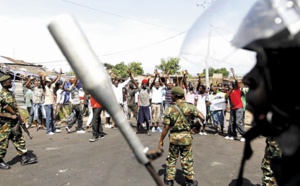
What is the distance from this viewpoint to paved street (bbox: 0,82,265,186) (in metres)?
5.05

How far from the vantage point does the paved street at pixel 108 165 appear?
5.05 metres

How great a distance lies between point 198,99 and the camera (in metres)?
9.71

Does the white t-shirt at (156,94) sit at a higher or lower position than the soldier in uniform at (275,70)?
lower

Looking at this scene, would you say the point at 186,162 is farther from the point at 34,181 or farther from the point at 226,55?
the point at 226,55

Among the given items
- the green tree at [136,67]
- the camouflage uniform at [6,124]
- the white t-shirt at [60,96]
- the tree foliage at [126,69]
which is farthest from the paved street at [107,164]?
the green tree at [136,67]

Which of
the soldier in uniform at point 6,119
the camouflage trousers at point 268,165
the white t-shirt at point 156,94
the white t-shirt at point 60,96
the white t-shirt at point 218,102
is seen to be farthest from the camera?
the white t-shirt at point 60,96

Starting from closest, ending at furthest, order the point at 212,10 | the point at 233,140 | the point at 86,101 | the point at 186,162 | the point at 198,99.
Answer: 1. the point at 212,10
2. the point at 186,162
3. the point at 233,140
4. the point at 198,99
5. the point at 86,101

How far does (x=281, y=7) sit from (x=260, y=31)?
0.11m

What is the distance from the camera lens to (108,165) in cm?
592

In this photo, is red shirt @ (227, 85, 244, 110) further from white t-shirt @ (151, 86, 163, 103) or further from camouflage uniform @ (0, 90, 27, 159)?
camouflage uniform @ (0, 90, 27, 159)

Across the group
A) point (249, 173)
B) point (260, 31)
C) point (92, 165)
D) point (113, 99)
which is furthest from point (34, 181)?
point (260, 31)

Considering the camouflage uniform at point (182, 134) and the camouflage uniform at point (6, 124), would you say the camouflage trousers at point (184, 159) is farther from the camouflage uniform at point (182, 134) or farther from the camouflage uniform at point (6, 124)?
the camouflage uniform at point (6, 124)

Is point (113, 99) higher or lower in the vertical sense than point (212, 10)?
lower

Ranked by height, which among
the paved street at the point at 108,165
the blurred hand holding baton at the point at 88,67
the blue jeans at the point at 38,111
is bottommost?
the paved street at the point at 108,165
